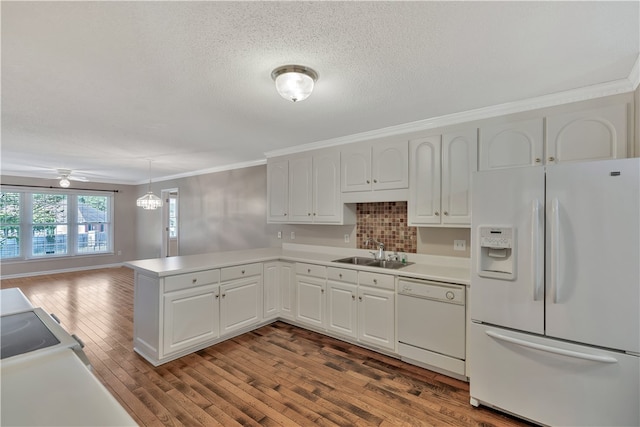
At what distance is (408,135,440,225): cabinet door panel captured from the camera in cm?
285

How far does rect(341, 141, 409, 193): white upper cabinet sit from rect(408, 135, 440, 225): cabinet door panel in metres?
0.09

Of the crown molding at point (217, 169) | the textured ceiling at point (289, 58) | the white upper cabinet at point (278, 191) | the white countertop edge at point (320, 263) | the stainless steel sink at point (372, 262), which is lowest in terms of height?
the stainless steel sink at point (372, 262)

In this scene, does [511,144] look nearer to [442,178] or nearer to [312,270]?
[442,178]

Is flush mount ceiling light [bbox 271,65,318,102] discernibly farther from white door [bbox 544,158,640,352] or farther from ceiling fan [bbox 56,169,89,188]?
ceiling fan [bbox 56,169,89,188]

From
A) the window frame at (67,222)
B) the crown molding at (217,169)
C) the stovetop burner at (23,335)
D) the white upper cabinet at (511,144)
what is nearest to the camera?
the stovetop burner at (23,335)

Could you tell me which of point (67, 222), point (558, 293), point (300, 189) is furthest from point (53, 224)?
point (558, 293)

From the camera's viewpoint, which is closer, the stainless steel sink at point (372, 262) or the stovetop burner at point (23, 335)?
the stovetop burner at point (23, 335)

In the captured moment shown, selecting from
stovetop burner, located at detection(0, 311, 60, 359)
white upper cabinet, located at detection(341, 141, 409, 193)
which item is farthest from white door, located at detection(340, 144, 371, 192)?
stovetop burner, located at detection(0, 311, 60, 359)

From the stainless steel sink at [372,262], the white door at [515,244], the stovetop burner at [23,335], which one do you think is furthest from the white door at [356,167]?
the stovetop burner at [23,335]

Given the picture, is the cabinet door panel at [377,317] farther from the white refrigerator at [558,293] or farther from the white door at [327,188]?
the white door at [327,188]

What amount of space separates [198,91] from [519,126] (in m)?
2.57

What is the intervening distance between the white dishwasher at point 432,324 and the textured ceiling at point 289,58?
1592 mm

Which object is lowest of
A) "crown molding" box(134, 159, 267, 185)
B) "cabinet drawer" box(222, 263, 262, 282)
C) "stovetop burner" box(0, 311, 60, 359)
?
"cabinet drawer" box(222, 263, 262, 282)

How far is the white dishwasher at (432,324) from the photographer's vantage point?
8.02 feet
